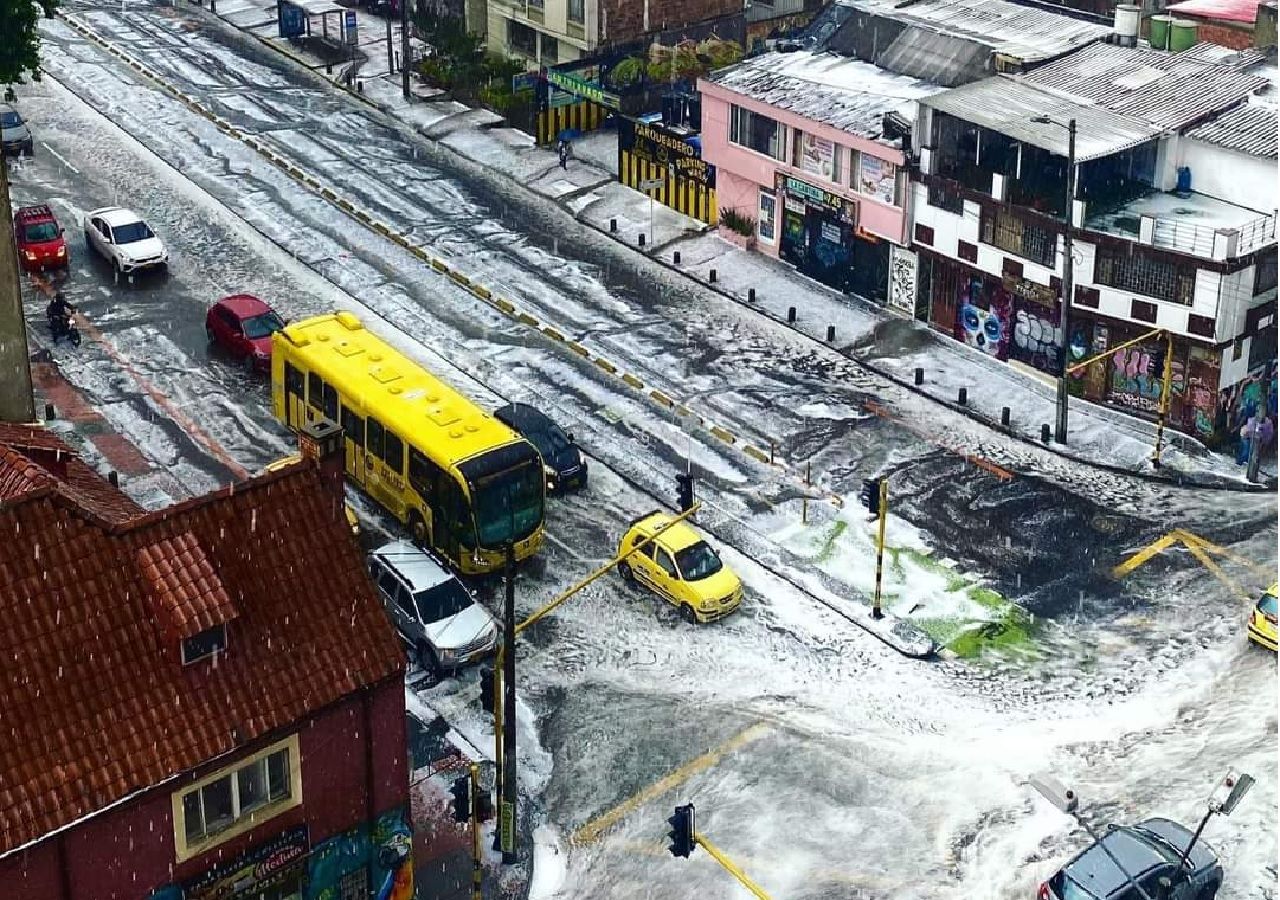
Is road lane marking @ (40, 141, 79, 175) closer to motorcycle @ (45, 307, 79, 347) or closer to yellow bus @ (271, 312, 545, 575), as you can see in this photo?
motorcycle @ (45, 307, 79, 347)

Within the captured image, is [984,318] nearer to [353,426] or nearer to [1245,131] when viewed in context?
[1245,131]

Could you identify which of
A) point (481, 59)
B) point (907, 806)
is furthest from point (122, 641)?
point (481, 59)

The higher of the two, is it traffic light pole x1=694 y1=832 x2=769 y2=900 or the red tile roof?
the red tile roof

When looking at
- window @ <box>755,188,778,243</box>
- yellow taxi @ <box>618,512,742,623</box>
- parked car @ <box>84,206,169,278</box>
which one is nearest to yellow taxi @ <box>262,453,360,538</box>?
yellow taxi @ <box>618,512,742,623</box>

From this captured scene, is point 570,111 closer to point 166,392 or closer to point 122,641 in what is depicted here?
point 166,392

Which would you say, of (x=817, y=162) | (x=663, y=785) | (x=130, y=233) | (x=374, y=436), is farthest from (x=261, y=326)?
(x=663, y=785)

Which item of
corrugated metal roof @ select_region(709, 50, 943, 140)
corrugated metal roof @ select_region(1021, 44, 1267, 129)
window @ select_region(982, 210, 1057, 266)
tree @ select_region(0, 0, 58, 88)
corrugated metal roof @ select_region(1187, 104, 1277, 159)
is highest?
tree @ select_region(0, 0, 58, 88)

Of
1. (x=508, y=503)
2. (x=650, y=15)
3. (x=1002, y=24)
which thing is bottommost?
(x=508, y=503)

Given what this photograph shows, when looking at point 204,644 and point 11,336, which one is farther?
point 11,336
